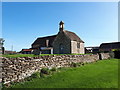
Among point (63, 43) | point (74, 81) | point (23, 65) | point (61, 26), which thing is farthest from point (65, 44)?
point (74, 81)

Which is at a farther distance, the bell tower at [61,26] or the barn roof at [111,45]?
the barn roof at [111,45]

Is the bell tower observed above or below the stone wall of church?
above

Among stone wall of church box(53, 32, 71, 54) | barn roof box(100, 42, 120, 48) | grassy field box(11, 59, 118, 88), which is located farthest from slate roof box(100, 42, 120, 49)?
grassy field box(11, 59, 118, 88)

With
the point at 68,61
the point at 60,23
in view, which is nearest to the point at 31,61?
the point at 68,61

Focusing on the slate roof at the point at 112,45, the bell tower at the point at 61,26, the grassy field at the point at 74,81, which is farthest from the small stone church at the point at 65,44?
the slate roof at the point at 112,45

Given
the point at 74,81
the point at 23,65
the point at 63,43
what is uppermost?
the point at 63,43

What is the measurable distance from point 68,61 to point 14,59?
760 cm

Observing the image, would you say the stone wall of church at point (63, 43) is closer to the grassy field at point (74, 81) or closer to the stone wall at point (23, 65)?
the stone wall at point (23, 65)

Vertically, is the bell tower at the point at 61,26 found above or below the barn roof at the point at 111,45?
above

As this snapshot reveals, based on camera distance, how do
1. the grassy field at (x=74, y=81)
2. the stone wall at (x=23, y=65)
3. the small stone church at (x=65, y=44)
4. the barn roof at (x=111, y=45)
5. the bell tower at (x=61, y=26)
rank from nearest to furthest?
the grassy field at (x=74, y=81)
the stone wall at (x=23, y=65)
the small stone church at (x=65, y=44)
the bell tower at (x=61, y=26)
the barn roof at (x=111, y=45)

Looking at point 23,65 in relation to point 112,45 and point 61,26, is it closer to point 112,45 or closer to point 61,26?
point 61,26

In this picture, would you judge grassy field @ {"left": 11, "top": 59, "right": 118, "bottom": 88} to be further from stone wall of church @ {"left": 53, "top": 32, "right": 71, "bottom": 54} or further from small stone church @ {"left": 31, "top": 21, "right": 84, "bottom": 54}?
stone wall of church @ {"left": 53, "top": 32, "right": 71, "bottom": 54}

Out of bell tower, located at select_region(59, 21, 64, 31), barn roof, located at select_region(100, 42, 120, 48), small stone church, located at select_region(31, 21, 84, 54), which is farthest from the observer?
barn roof, located at select_region(100, 42, 120, 48)

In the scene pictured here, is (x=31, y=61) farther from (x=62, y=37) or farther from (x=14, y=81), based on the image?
(x=62, y=37)
